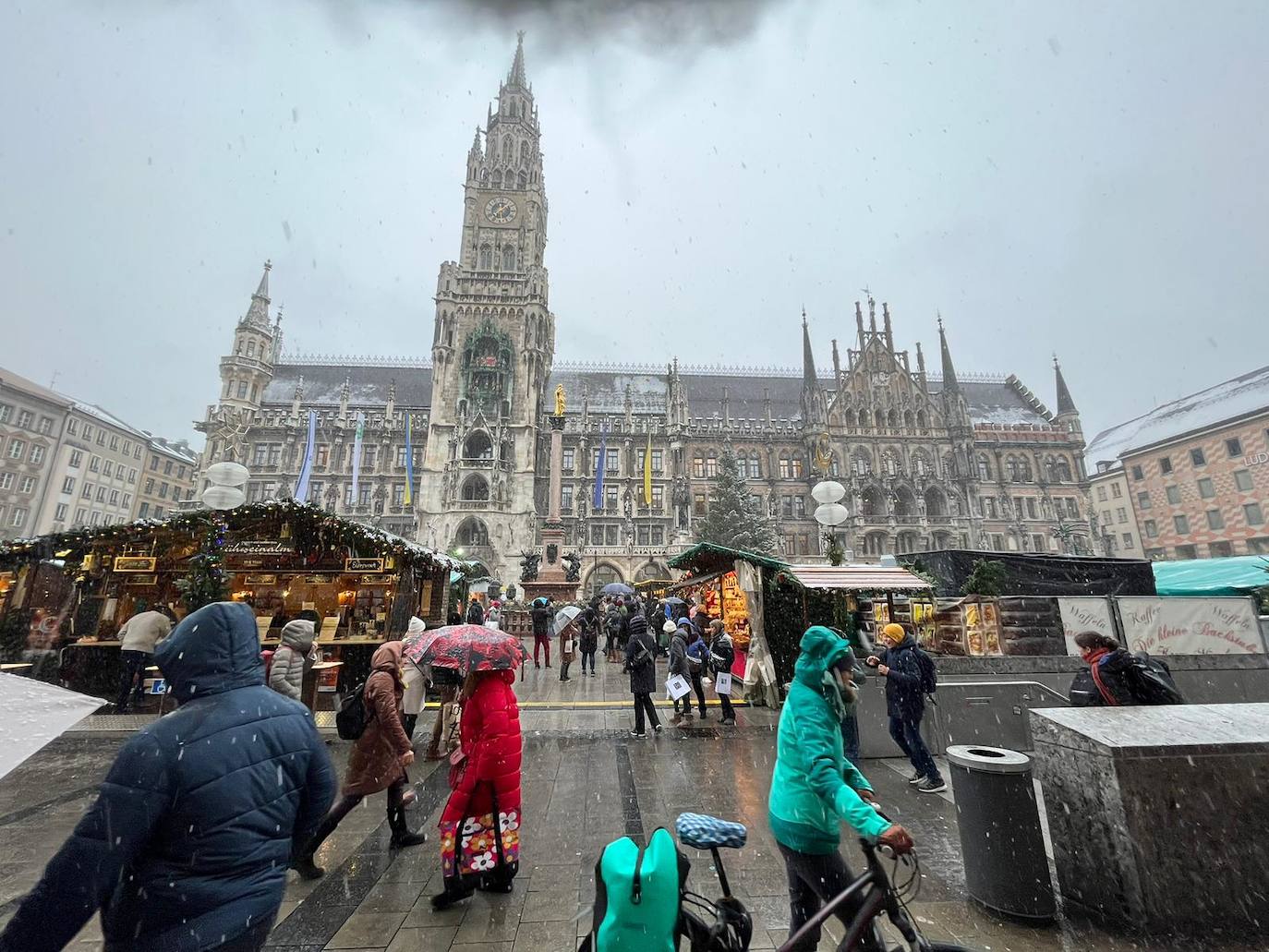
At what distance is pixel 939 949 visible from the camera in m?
2.30

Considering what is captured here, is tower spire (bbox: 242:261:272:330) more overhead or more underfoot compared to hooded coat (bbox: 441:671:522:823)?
more overhead

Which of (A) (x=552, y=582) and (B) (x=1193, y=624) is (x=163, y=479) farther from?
(B) (x=1193, y=624)

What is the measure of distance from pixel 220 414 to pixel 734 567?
51214 millimetres

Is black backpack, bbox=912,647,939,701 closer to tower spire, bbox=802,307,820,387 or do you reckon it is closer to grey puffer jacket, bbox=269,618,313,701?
grey puffer jacket, bbox=269,618,313,701

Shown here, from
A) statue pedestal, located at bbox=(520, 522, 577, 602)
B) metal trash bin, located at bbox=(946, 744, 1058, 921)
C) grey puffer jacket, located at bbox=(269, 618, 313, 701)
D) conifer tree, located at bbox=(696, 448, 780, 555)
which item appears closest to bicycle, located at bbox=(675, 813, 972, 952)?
metal trash bin, located at bbox=(946, 744, 1058, 921)

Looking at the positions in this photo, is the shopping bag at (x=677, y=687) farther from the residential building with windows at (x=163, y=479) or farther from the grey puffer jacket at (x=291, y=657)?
the residential building with windows at (x=163, y=479)

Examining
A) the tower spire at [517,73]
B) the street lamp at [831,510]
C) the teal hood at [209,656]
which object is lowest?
the teal hood at [209,656]

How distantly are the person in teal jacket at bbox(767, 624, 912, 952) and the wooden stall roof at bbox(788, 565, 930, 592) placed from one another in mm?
6504

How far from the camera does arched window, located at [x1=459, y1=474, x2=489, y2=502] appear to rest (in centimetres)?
4019

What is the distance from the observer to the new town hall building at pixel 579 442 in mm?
41562

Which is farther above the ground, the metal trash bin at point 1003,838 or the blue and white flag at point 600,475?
the blue and white flag at point 600,475

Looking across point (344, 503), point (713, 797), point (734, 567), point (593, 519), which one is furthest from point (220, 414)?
point (713, 797)

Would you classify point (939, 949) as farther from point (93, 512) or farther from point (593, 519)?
point (93, 512)

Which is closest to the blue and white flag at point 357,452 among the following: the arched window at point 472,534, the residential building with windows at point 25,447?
the arched window at point 472,534
